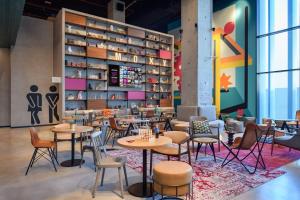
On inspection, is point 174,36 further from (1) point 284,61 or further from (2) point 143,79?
(1) point 284,61

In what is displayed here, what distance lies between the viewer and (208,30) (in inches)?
295

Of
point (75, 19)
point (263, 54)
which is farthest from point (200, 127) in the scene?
point (75, 19)

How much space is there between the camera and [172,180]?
2.36m

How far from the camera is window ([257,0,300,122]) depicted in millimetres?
7934

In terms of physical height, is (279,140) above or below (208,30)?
below

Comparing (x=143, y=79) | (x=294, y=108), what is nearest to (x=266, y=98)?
(x=294, y=108)

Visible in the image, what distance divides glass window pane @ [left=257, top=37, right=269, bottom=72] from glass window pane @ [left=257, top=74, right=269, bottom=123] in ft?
1.04

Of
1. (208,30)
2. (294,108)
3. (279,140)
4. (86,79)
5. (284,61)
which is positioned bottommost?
(279,140)

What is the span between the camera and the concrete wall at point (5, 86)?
30.1 ft

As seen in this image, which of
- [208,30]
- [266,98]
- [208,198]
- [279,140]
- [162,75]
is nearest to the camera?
[208,198]

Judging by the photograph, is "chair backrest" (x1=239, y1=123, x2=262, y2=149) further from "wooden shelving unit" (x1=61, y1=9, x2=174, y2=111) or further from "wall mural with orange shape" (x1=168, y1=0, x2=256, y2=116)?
"wooden shelving unit" (x1=61, y1=9, x2=174, y2=111)

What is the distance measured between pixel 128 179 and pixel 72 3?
9.91m

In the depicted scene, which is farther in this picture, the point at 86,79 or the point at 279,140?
the point at 86,79

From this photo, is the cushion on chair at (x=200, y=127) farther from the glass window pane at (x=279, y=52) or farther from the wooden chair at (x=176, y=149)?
the glass window pane at (x=279, y=52)
